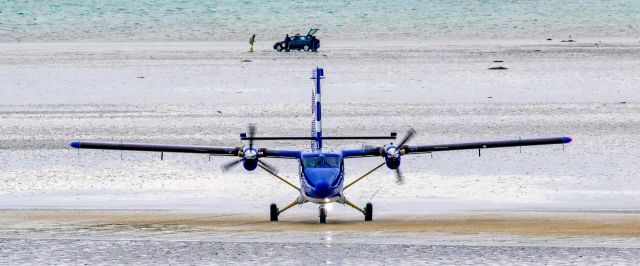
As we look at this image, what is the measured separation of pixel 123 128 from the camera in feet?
169

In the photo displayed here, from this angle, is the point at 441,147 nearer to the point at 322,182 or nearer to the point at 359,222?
the point at 359,222

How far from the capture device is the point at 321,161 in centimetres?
3066

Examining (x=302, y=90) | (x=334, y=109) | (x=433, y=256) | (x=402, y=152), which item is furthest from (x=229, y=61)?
(x=433, y=256)

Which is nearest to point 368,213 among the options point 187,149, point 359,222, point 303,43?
point 359,222

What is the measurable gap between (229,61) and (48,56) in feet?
54.1

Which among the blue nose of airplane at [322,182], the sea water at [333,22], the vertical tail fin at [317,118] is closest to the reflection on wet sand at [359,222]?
the blue nose of airplane at [322,182]

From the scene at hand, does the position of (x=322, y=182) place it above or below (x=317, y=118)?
below

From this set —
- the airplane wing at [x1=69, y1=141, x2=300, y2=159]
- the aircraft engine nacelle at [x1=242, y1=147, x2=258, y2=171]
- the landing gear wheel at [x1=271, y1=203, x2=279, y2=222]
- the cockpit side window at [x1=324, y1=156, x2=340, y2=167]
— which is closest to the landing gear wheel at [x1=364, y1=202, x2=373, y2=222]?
the cockpit side window at [x1=324, y1=156, x2=340, y2=167]

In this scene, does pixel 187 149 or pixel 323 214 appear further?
pixel 187 149

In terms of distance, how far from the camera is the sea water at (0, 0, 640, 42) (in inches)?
5763

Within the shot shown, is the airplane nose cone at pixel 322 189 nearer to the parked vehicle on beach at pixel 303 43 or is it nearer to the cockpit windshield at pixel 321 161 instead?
the cockpit windshield at pixel 321 161

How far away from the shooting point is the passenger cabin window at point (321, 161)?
30641 millimetres

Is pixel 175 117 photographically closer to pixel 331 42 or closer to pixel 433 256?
pixel 433 256

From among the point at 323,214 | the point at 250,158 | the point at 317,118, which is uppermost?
the point at 317,118
